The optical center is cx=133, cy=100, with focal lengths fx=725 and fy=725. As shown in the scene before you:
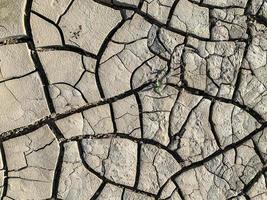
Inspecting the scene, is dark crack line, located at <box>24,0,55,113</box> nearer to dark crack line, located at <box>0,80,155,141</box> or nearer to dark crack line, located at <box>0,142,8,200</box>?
dark crack line, located at <box>0,80,155,141</box>

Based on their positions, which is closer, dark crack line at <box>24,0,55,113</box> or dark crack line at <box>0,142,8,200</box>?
dark crack line at <box>0,142,8,200</box>

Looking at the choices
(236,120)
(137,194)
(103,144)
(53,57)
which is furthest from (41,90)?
(236,120)

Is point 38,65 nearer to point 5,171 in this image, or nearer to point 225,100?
point 5,171

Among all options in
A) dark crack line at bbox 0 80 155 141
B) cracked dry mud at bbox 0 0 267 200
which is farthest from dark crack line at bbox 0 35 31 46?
dark crack line at bbox 0 80 155 141

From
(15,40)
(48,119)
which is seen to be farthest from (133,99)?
(15,40)

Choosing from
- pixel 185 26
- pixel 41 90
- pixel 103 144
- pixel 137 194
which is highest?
pixel 185 26

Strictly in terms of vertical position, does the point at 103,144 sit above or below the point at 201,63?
below

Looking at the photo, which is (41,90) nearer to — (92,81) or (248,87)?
(92,81)
